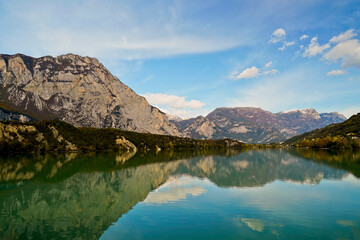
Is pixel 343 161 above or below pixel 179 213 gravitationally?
above

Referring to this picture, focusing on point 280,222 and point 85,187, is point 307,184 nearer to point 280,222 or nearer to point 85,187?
point 280,222

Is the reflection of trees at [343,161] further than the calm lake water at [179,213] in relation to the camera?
Yes

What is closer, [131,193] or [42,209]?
[42,209]

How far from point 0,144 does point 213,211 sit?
201180 millimetres

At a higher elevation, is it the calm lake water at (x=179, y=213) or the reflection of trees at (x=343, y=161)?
the reflection of trees at (x=343, y=161)

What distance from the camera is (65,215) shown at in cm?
2958

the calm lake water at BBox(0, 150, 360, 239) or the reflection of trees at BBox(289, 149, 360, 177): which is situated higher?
the reflection of trees at BBox(289, 149, 360, 177)

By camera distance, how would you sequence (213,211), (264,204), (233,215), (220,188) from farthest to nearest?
(220,188) → (264,204) → (213,211) → (233,215)

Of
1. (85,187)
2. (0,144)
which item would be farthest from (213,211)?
(0,144)

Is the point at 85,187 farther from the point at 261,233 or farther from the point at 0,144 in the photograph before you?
the point at 0,144

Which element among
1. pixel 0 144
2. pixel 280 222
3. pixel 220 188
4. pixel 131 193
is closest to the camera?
pixel 280 222

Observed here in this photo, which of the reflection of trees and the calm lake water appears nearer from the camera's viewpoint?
the calm lake water

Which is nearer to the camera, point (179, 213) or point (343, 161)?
point (179, 213)

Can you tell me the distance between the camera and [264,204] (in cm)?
3394
